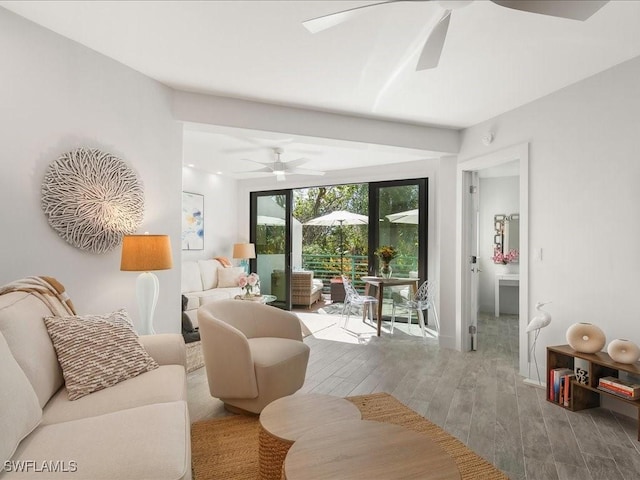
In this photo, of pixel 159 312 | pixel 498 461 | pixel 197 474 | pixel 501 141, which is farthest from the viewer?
pixel 501 141

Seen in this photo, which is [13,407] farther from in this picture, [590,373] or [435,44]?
[590,373]

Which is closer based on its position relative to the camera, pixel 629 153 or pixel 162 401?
pixel 162 401

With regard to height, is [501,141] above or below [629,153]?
above

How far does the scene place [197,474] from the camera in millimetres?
1955

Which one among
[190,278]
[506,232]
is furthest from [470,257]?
[190,278]

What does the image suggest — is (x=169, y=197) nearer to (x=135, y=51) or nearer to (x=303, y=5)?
(x=135, y=51)

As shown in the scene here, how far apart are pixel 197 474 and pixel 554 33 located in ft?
10.9

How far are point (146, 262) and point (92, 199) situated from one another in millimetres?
587

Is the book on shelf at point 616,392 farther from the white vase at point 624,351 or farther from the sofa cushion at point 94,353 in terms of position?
the sofa cushion at point 94,353

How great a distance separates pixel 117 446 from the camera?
132cm

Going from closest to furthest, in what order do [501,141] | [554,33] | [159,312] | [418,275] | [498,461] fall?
[498,461]
[554,33]
[159,312]
[501,141]
[418,275]

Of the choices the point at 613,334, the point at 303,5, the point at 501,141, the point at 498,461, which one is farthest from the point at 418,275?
the point at 303,5

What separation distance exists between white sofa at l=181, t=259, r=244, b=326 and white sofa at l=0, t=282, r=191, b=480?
10.4ft

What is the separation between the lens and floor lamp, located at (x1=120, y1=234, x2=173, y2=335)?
2705 millimetres
